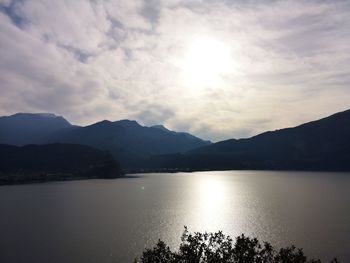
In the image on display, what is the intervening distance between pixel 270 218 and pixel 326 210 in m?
39.8

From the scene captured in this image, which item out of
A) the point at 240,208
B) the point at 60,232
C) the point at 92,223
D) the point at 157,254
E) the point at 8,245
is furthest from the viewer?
the point at 240,208

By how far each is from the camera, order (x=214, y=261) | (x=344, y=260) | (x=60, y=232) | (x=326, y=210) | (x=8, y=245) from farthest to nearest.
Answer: (x=326, y=210), (x=60, y=232), (x=8, y=245), (x=344, y=260), (x=214, y=261)

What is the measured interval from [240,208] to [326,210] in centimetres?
4360

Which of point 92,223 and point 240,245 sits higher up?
point 240,245

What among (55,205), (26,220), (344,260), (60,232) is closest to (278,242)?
(344,260)

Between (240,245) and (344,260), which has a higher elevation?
(240,245)

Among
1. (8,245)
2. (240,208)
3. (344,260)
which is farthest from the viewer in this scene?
(240,208)

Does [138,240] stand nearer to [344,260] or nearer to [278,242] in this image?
[278,242]

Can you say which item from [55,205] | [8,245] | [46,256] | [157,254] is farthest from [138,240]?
[55,205]

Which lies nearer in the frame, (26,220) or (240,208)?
(26,220)

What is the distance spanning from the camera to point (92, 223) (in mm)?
138375

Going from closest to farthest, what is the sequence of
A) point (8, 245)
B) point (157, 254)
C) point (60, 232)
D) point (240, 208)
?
point (157, 254)
point (8, 245)
point (60, 232)
point (240, 208)

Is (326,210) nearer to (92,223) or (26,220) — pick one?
(92,223)

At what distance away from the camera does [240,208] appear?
180m
